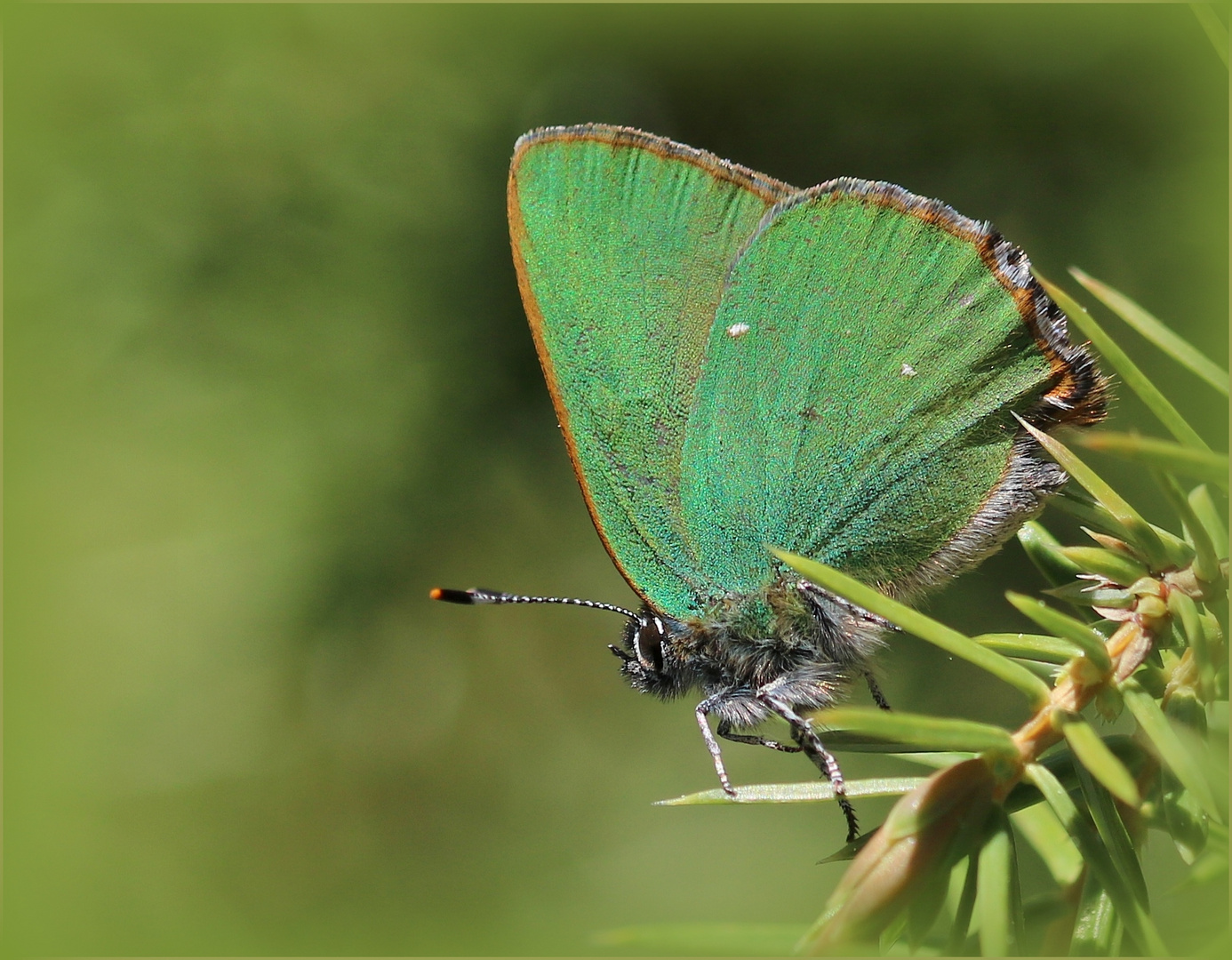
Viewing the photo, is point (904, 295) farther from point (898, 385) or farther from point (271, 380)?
point (271, 380)

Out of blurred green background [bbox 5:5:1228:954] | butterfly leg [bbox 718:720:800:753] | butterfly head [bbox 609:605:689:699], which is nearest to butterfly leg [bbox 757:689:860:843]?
butterfly leg [bbox 718:720:800:753]

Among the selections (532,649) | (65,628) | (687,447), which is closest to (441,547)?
(532,649)

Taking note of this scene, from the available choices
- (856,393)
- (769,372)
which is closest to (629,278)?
(769,372)

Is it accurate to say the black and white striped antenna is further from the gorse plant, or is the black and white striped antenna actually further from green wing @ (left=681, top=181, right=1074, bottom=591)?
the gorse plant

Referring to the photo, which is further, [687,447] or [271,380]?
[271,380]

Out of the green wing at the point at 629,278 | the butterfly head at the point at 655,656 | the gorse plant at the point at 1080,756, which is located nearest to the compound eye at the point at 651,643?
the butterfly head at the point at 655,656

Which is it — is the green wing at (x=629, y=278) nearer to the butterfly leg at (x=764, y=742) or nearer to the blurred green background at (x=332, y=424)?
the butterfly leg at (x=764, y=742)
